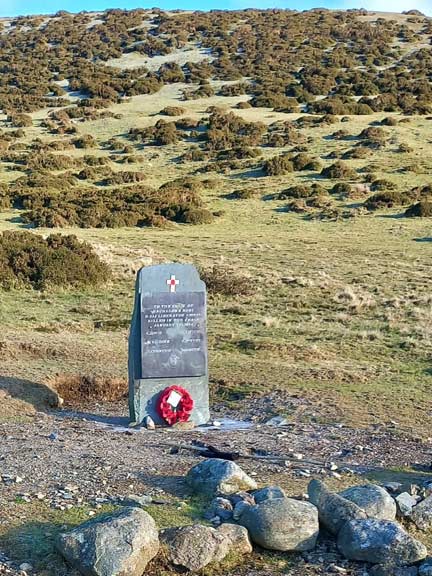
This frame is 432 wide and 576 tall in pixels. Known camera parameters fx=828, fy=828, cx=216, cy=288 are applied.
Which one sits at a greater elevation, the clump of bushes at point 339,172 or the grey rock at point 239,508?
the grey rock at point 239,508

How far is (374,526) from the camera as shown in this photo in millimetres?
5824

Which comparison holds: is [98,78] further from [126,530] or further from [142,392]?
[126,530]

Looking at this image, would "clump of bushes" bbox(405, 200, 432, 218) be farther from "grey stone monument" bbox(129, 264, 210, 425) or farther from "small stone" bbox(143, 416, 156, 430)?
"small stone" bbox(143, 416, 156, 430)

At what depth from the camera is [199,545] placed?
5.52 metres

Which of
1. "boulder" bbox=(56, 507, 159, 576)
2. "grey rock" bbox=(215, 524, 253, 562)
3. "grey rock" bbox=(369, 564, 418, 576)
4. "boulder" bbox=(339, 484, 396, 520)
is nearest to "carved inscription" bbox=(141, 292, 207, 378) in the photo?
"boulder" bbox=(339, 484, 396, 520)

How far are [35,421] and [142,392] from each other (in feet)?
4.24

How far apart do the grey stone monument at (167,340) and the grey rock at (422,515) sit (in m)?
3.96

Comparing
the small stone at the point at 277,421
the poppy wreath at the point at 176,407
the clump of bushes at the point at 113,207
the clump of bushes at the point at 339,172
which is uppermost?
the poppy wreath at the point at 176,407

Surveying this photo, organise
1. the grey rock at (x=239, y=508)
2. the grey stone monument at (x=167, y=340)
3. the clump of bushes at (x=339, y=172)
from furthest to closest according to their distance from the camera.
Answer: the clump of bushes at (x=339, y=172)
the grey stone monument at (x=167, y=340)
the grey rock at (x=239, y=508)

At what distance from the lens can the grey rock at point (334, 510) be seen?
236 inches

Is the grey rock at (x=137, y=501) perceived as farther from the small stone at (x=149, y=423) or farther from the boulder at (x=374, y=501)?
the small stone at (x=149, y=423)

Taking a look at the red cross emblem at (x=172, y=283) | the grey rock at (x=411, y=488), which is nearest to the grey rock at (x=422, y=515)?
the grey rock at (x=411, y=488)

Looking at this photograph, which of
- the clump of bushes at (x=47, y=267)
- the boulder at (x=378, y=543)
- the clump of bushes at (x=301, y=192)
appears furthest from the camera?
the clump of bushes at (x=301, y=192)

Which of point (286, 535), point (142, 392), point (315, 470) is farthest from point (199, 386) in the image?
point (286, 535)
